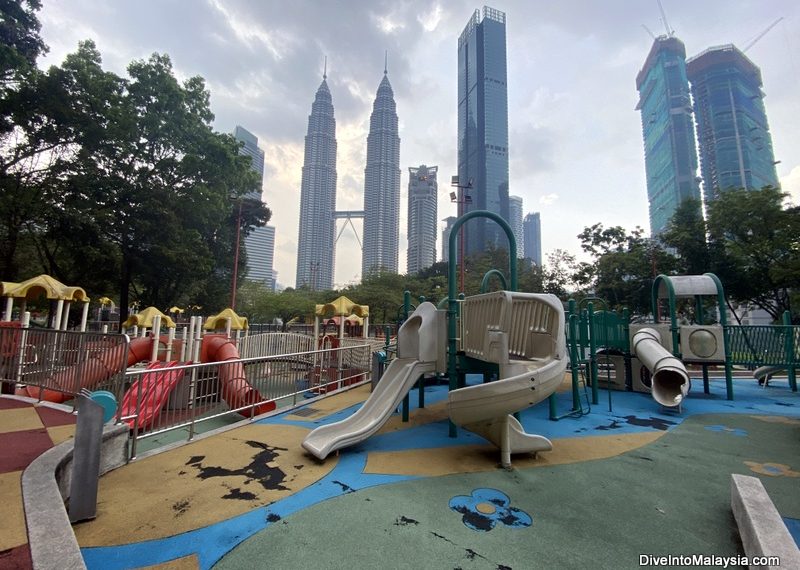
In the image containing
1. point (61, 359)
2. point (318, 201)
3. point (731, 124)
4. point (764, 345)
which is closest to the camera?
point (61, 359)

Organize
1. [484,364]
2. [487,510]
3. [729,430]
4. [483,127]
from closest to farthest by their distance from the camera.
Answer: [487,510]
[484,364]
[729,430]
[483,127]

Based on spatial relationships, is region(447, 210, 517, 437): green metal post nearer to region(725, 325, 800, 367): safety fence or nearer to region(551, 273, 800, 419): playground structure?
region(551, 273, 800, 419): playground structure

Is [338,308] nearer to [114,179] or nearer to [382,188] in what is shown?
[114,179]

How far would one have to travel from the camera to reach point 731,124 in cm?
6669

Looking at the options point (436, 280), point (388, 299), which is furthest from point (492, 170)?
point (388, 299)

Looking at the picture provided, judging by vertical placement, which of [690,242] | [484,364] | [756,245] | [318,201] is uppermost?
[318,201]

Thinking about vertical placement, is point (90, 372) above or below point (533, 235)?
below

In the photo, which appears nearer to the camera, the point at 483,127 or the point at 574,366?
the point at 574,366

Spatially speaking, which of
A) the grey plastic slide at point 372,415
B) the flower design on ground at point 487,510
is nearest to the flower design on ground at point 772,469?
the flower design on ground at point 487,510

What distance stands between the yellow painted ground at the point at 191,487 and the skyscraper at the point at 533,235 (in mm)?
96896

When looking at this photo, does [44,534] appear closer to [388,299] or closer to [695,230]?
[695,230]

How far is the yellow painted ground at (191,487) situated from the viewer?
293cm

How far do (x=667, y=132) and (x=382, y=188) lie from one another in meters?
72.8

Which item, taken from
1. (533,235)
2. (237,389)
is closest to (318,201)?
(533,235)
